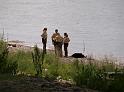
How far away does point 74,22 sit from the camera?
147 feet

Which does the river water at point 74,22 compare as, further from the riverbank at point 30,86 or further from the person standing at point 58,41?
the riverbank at point 30,86

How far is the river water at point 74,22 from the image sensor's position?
104 ft

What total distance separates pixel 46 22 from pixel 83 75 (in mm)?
35620

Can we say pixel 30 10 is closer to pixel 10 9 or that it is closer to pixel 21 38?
pixel 10 9

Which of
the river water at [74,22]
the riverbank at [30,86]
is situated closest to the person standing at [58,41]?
the river water at [74,22]

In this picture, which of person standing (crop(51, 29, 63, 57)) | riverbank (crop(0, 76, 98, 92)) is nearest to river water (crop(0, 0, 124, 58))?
person standing (crop(51, 29, 63, 57))

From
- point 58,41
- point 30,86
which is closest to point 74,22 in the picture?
point 58,41

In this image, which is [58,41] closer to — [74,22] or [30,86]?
[30,86]

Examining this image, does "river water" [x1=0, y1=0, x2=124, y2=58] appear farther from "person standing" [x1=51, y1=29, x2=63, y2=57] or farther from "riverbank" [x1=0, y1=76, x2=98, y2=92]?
"riverbank" [x1=0, y1=76, x2=98, y2=92]

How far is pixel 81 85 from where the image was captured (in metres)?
8.69

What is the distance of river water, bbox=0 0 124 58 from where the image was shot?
3170 centimetres

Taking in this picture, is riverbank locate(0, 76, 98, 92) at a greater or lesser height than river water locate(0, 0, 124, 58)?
lesser

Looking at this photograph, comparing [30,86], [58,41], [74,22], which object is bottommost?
[30,86]

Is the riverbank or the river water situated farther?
the river water
